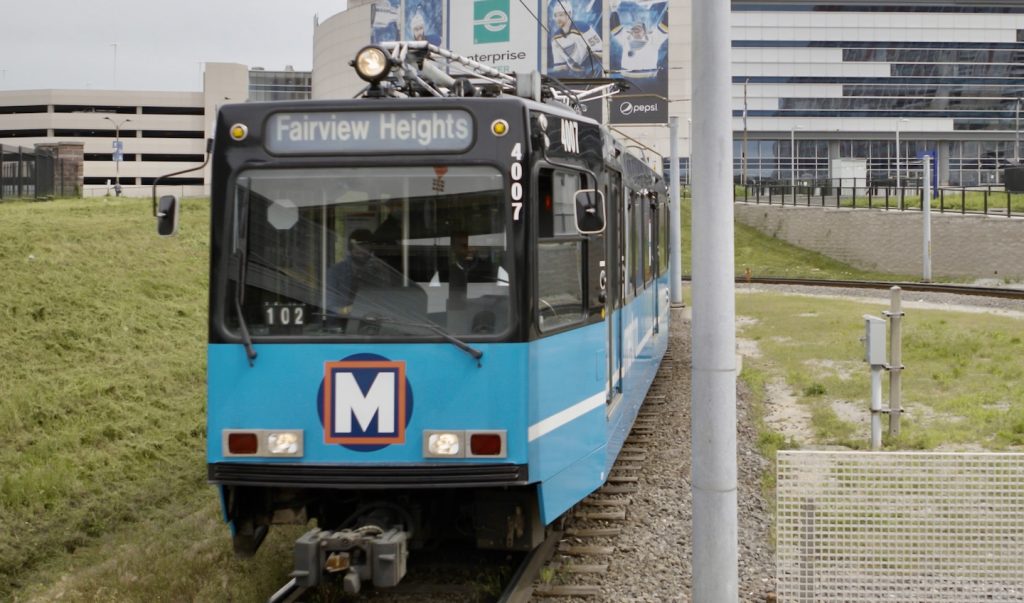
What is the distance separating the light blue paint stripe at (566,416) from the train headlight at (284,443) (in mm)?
1279

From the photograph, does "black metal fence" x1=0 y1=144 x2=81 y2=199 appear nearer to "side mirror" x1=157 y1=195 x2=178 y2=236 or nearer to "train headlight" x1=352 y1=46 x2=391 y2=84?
"side mirror" x1=157 y1=195 x2=178 y2=236

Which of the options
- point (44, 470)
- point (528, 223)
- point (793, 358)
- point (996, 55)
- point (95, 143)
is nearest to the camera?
point (528, 223)

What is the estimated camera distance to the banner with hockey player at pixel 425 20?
41.9m

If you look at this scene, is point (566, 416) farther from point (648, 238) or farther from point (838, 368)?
point (838, 368)

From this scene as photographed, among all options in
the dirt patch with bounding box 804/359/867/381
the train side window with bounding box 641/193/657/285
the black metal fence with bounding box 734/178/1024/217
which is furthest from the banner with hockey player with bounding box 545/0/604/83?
the train side window with bounding box 641/193/657/285

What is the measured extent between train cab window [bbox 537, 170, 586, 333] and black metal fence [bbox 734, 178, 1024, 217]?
3511 centimetres

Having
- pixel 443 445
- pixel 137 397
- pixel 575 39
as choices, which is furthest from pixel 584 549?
pixel 575 39

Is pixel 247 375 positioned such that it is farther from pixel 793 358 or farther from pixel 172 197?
pixel 793 358

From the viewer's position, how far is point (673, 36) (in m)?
90.4

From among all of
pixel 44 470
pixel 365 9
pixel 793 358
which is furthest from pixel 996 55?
pixel 44 470

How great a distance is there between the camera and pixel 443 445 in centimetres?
651

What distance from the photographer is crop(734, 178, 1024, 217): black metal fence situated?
Result: 4400cm

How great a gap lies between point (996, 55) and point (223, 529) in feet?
351

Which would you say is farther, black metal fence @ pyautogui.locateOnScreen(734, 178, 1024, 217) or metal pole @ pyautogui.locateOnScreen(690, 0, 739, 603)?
black metal fence @ pyautogui.locateOnScreen(734, 178, 1024, 217)
